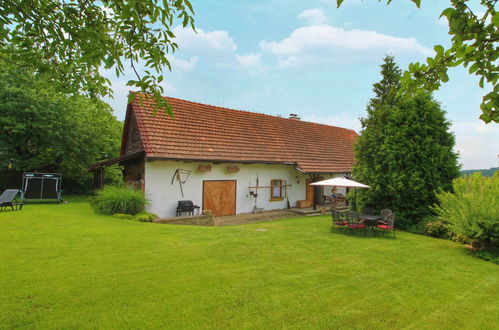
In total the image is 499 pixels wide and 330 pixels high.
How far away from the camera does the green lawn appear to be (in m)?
3.78

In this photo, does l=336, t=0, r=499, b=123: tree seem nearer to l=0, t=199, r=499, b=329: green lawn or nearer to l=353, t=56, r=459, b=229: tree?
l=0, t=199, r=499, b=329: green lawn

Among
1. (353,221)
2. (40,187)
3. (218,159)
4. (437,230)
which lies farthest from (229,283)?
(40,187)

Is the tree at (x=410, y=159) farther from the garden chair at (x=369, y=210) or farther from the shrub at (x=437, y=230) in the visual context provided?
the shrub at (x=437, y=230)

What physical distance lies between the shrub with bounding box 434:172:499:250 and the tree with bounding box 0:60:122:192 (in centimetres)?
2096

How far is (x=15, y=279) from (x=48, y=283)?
1.99ft

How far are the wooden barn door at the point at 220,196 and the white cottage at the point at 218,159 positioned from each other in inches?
2.0

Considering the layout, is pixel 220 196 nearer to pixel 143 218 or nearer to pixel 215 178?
pixel 215 178

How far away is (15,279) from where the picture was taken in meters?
4.59

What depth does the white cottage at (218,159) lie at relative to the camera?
13305 mm

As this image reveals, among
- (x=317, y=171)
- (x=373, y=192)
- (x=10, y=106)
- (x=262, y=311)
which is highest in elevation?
(x=10, y=106)

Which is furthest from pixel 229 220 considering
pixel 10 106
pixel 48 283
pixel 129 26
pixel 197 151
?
pixel 10 106

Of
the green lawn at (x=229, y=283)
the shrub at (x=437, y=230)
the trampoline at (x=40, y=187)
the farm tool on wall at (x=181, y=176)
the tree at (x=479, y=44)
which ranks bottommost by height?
the green lawn at (x=229, y=283)

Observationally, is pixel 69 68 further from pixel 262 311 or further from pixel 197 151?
pixel 197 151

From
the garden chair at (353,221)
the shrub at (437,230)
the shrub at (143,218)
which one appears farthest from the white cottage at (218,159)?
the shrub at (437,230)
